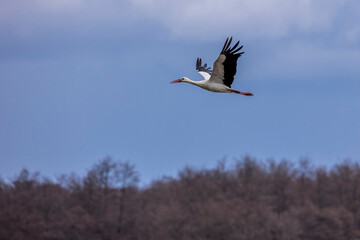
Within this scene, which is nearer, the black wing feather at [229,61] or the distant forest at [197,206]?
the black wing feather at [229,61]

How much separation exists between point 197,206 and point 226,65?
3002 centimetres

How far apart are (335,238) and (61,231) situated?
18.4 metres

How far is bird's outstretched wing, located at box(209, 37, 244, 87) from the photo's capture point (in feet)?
85.1

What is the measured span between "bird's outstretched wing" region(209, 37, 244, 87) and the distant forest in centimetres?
2495

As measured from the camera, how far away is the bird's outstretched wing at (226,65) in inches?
1022

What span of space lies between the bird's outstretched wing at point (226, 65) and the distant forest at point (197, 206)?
2495 cm

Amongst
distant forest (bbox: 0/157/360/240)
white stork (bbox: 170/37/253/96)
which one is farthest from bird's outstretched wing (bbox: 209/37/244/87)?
distant forest (bbox: 0/157/360/240)

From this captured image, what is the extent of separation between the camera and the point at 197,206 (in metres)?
55.8

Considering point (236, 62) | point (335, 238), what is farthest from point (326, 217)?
point (236, 62)

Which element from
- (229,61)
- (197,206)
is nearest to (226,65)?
(229,61)

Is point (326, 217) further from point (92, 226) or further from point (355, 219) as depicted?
point (92, 226)

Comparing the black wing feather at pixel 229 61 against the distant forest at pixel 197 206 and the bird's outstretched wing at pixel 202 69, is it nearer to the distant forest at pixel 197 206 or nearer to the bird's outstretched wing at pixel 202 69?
the bird's outstretched wing at pixel 202 69

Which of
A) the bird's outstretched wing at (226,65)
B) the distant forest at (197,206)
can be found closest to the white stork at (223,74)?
the bird's outstretched wing at (226,65)

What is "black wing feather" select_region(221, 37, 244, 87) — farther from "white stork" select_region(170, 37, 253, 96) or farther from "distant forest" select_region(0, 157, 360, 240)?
"distant forest" select_region(0, 157, 360, 240)
